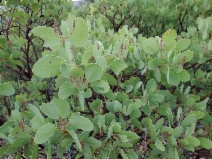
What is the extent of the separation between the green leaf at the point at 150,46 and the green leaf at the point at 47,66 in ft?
1.87

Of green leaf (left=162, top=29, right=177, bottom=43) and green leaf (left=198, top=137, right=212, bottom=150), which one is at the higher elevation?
green leaf (left=162, top=29, right=177, bottom=43)

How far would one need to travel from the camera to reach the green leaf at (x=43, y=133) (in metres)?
1.15

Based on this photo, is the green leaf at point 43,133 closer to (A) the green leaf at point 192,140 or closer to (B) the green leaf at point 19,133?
(B) the green leaf at point 19,133

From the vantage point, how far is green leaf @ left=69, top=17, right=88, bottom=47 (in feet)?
3.88

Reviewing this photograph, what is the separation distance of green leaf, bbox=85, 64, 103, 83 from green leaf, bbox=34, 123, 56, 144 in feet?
0.84

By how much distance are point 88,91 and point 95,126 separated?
24 centimetres

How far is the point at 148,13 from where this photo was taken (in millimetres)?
4258

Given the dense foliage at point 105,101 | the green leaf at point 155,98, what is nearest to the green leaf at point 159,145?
the dense foliage at point 105,101

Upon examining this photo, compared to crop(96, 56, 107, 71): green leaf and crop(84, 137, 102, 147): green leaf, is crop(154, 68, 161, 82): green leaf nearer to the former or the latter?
crop(96, 56, 107, 71): green leaf

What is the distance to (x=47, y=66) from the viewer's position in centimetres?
126

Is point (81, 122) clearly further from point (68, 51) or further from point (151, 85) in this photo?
point (151, 85)

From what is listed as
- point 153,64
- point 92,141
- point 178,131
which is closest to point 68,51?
point 92,141

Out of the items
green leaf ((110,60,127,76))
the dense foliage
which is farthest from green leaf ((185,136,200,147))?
green leaf ((110,60,127,76))

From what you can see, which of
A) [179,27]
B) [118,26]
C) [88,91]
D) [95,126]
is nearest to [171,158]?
[95,126]
